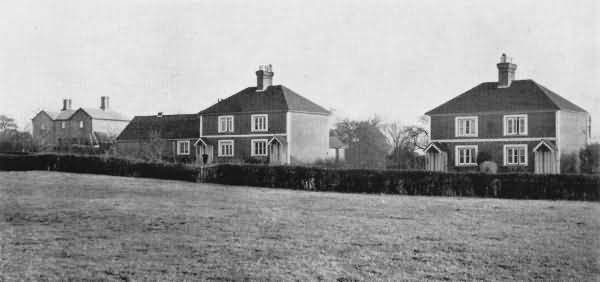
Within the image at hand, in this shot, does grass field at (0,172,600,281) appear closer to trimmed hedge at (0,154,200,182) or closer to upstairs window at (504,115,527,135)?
trimmed hedge at (0,154,200,182)

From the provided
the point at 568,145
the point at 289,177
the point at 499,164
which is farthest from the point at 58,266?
the point at 568,145

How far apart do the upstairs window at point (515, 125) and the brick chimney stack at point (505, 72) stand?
3.49 m

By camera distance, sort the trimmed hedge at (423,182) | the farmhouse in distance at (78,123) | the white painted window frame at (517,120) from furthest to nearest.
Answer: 1. the farmhouse in distance at (78,123)
2. the white painted window frame at (517,120)
3. the trimmed hedge at (423,182)

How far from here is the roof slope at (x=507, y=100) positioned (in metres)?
51.2

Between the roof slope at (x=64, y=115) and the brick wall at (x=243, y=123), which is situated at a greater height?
the roof slope at (x=64, y=115)

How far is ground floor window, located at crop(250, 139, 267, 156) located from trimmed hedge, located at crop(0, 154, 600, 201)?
19508mm

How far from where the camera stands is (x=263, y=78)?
63000 millimetres

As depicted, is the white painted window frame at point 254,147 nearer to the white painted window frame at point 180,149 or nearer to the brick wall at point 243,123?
the brick wall at point 243,123

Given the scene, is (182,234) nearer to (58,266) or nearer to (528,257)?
(58,266)

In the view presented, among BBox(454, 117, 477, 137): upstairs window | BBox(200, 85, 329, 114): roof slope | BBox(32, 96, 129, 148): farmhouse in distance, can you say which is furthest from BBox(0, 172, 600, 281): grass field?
BBox(32, 96, 129, 148): farmhouse in distance

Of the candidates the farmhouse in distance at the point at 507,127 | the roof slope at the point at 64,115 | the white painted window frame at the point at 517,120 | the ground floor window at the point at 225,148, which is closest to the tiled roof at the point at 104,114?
the roof slope at the point at 64,115

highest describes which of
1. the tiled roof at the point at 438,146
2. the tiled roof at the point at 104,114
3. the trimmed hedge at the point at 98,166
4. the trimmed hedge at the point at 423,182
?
the tiled roof at the point at 104,114

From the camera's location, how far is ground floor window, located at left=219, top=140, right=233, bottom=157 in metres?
61.8

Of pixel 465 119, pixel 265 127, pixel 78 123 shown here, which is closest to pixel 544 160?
Result: pixel 465 119
